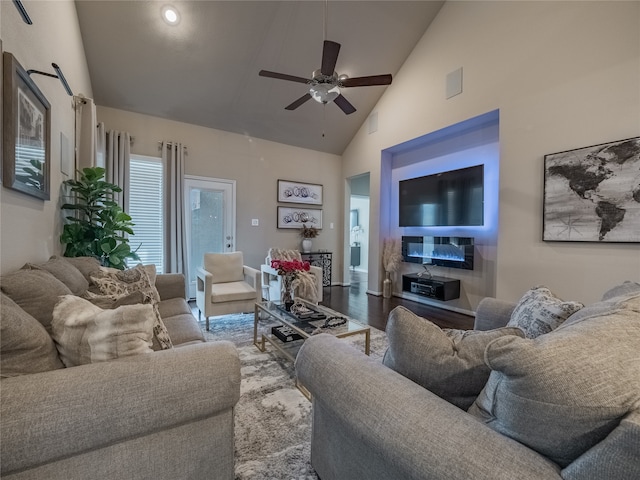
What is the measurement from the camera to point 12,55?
1415mm

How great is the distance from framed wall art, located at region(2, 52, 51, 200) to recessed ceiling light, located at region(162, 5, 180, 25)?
80.5 inches

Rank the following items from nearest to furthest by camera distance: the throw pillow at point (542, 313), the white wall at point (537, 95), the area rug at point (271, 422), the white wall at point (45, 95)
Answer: the throw pillow at point (542, 313) → the area rug at point (271, 422) → the white wall at point (45, 95) → the white wall at point (537, 95)

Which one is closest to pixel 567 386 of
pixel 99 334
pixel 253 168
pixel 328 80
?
pixel 99 334

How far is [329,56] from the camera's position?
246 centimetres

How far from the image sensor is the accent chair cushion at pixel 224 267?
11.8 feet

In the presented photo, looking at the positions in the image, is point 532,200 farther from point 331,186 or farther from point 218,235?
point 218,235

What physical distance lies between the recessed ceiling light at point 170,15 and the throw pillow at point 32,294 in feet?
11.1

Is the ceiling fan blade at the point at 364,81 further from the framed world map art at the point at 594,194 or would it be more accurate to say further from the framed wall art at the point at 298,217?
the framed wall art at the point at 298,217

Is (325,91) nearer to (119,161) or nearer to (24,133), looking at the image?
(24,133)

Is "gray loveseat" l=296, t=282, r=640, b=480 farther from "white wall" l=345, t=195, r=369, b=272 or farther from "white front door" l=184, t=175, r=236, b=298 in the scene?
"white wall" l=345, t=195, r=369, b=272

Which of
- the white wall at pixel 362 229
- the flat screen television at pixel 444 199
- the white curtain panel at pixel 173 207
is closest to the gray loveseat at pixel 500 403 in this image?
the flat screen television at pixel 444 199

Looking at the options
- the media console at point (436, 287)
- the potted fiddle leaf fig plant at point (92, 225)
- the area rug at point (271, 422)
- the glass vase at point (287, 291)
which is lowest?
the area rug at point (271, 422)

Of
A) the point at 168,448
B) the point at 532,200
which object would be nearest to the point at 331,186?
the point at 532,200

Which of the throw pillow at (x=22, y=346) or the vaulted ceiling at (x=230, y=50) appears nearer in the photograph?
the throw pillow at (x=22, y=346)
